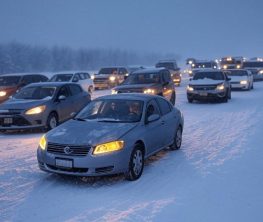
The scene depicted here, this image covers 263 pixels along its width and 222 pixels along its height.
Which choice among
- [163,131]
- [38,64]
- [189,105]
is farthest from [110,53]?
[163,131]

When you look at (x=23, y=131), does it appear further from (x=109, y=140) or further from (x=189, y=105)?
(x=189, y=105)

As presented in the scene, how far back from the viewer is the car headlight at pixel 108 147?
7.20 m

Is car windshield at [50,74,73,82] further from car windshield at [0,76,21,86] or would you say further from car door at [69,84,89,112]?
car door at [69,84,89,112]

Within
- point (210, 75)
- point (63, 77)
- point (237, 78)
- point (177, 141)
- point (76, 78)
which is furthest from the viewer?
point (237, 78)

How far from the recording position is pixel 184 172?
8156 mm

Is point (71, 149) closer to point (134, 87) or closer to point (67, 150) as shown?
point (67, 150)

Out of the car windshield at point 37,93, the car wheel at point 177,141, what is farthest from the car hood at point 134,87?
the car wheel at point 177,141

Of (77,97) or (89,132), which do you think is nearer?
(89,132)

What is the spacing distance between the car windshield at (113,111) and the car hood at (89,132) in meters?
0.33

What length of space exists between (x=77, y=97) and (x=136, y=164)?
7.62m

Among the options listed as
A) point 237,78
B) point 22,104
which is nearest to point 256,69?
point 237,78

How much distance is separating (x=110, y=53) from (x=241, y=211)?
160553 mm

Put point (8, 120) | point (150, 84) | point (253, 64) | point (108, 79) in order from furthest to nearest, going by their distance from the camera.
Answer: point (253, 64), point (108, 79), point (150, 84), point (8, 120)

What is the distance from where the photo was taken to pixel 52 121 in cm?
1327
